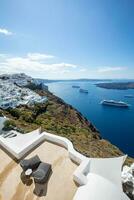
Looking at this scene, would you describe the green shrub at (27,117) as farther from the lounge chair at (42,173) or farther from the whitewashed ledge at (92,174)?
the lounge chair at (42,173)

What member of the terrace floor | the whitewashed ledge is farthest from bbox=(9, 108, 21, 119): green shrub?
the terrace floor

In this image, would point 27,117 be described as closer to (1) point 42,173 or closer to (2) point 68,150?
(2) point 68,150

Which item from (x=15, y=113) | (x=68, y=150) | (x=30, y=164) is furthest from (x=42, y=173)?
(x=15, y=113)

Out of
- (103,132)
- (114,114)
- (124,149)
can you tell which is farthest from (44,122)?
(114,114)

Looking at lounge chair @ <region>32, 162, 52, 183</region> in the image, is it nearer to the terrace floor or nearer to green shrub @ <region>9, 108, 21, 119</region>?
the terrace floor

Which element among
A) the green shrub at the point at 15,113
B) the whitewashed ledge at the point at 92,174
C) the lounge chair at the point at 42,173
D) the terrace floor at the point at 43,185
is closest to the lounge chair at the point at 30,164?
the lounge chair at the point at 42,173

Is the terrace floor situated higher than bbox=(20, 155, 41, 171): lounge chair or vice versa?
bbox=(20, 155, 41, 171): lounge chair
